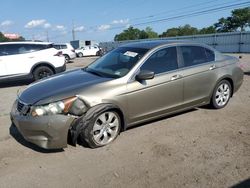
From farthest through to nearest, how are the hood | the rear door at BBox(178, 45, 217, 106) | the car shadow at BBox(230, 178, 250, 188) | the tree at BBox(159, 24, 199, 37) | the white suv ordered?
the tree at BBox(159, 24, 199, 37) < the white suv < the rear door at BBox(178, 45, 217, 106) < the hood < the car shadow at BBox(230, 178, 250, 188)

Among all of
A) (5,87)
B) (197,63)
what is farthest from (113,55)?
(5,87)

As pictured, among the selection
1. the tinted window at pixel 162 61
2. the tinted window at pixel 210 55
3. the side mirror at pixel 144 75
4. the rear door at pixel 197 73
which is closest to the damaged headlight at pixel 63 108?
the side mirror at pixel 144 75

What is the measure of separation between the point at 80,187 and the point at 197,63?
3.63 meters

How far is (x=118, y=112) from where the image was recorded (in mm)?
5027

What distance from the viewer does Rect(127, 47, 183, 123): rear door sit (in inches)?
205

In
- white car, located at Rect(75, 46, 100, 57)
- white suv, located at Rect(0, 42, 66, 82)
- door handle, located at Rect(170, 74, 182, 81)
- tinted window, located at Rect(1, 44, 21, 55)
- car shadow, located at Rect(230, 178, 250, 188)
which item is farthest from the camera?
white car, located at Rect(75, 46, 100, 57)

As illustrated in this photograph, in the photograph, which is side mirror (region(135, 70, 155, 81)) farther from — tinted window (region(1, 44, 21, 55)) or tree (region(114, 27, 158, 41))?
tree (region(114, 27, 158, 41))

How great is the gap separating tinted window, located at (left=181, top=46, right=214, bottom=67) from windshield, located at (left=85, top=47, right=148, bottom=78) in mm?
952

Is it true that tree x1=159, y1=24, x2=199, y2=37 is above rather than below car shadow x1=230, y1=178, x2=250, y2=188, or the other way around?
above

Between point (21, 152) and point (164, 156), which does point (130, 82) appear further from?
point (21, 152)

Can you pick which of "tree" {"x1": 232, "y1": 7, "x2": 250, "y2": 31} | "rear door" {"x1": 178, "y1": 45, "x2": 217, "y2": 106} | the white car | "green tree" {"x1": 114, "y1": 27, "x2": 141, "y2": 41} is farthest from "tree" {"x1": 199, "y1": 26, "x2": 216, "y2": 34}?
"rear door" {"x1": 178, "y1": 45, "x2": 217, "y2": 106}

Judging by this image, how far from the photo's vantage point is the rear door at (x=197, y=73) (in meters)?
5.96

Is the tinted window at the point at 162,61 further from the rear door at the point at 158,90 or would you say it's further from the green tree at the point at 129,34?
→ the green tree at the point at 129,34

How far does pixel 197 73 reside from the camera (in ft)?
19.9
